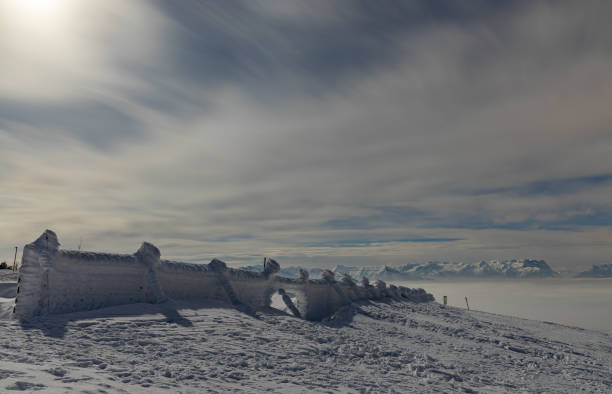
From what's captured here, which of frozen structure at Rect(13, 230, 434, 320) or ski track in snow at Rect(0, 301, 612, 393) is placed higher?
frozen structure at Rect(13, 230, 434, 320)

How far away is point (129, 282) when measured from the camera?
14.6m

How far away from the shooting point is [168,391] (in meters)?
7.87

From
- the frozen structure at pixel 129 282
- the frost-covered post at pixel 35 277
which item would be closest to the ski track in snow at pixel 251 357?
the frost-covered post at pixel 35 277

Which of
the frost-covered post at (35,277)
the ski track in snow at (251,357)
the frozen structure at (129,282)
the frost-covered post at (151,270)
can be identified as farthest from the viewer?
the frost-covered post at (151,270)

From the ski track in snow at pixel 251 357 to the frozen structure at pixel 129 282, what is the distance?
77cm

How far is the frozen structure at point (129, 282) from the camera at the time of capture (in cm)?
1181

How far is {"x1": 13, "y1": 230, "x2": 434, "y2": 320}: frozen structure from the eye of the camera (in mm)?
Answer: 11812

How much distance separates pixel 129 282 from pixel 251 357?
19.8 feet

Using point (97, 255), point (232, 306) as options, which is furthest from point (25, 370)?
point (232, 306)

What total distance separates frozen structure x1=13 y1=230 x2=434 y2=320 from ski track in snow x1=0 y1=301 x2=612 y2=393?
77 centimetres

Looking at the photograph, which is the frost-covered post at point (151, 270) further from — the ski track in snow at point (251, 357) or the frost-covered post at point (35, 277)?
the frost-covered post at point (35, 277)

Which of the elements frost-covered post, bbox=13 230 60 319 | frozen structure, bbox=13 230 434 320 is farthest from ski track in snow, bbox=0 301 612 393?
frozen structure, bbox=13 230 434 320

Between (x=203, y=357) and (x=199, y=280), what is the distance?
280 inches

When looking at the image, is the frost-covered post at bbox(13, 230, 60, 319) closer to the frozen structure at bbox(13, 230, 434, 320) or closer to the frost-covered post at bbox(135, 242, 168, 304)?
the frozen structure at bbox(13, 230, 434, 320)
